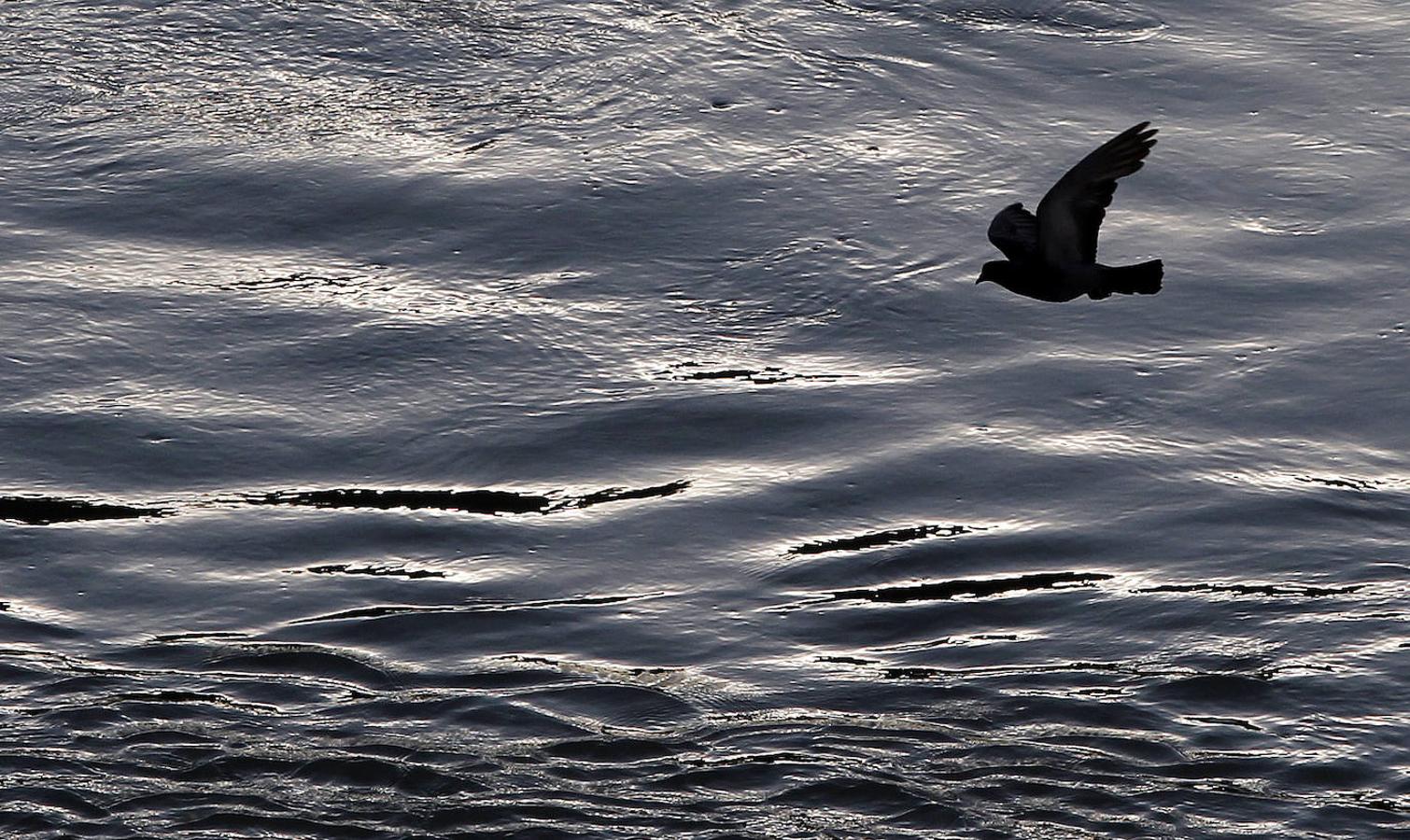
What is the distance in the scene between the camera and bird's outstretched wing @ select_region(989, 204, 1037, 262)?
747 cm

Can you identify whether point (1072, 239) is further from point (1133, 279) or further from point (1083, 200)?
point (1133, 279)

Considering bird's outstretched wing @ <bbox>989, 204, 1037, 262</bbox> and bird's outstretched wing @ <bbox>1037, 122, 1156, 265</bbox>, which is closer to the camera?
bird's outstretched wing @ <bbox>1037, 122, 1156, 265</bbox>

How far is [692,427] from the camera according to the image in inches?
358

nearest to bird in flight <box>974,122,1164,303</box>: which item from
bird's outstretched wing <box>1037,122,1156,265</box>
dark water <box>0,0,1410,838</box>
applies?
bird's outstretched wing <box>1037,122,1156,265</box>

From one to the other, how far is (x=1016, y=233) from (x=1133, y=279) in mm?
531

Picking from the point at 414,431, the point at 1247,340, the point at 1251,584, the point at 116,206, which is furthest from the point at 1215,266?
the point at 116,206

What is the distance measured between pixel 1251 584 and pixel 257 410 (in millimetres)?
3993

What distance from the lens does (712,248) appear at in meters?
10.1

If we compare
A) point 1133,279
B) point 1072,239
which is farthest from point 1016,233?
point 1133,279

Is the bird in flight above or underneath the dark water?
above

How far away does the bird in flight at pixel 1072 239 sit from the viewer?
23.1ft

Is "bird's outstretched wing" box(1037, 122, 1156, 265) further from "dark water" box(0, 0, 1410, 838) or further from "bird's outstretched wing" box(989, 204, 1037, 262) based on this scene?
"dark water" box(0, 0, 1410, 838)

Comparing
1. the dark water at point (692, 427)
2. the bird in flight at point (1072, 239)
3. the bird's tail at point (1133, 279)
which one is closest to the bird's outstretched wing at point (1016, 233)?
the bird in flight at point (1072, 239)

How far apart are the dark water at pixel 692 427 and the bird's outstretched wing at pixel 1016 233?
1455mm
